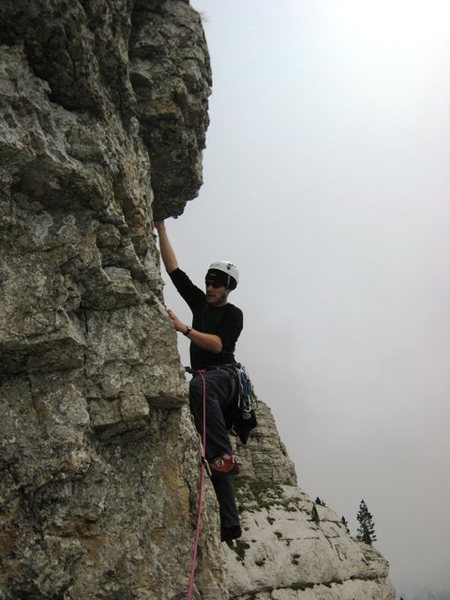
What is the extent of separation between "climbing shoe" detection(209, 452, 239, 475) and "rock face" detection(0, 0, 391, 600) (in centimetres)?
51

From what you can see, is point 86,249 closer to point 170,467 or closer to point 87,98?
point 87,98

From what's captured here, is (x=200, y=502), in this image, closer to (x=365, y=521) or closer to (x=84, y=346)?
(x=84, y=346)

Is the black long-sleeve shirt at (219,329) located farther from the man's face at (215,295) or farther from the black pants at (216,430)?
the black pants at (216,430)

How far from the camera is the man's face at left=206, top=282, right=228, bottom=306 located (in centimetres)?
1164

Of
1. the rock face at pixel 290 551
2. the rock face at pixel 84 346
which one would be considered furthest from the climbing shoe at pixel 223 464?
the rock face at pixel 290 551

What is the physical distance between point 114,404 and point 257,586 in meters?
31.3

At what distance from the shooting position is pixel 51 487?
729 cm

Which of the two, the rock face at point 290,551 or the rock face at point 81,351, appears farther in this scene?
the rock face at point 290,551

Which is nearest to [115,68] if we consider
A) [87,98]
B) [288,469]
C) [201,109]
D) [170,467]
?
[87,98]

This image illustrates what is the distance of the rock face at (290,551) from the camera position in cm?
3534

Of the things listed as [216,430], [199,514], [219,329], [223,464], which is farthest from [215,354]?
[199,514]

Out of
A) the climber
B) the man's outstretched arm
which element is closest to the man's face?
the climber

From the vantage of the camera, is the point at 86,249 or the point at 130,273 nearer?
the point at 86,249

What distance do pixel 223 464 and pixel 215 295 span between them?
3.58m
